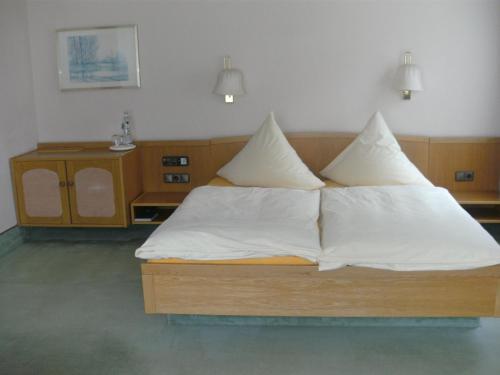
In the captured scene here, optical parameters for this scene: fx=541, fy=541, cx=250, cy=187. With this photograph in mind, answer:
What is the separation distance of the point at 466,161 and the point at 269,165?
165 cm

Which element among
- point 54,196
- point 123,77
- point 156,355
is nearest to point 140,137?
point 123,77

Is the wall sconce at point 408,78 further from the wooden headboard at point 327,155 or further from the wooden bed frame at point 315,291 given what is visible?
the wooden bed frame at point 315,291

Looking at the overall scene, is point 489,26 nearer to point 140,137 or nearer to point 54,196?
point 140,137

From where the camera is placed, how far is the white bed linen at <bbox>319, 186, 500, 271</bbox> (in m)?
2.72

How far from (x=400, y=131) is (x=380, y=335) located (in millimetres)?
2102

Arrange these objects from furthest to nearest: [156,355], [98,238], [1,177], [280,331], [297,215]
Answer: [98,238]
[1,177]
[297,215]
[280,331]
[156,355]

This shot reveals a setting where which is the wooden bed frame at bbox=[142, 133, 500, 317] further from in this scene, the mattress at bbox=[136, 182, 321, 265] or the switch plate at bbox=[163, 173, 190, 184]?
the switch plate at bbox=[163, 173, 190, 184]

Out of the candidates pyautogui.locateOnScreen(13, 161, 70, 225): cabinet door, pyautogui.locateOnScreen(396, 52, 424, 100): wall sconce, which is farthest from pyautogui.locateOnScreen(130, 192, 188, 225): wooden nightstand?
pyautogui.locateOnScreen(396, 52, 424, 100): wall sconce

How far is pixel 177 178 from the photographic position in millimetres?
4734

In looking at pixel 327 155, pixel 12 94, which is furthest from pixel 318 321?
pixel 12 94

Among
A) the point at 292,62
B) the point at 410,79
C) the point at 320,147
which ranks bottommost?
the point at 320,147

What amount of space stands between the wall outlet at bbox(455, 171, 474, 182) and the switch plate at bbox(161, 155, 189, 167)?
2271mm

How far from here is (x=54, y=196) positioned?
4426 mm

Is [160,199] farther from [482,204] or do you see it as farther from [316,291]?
[482,204]
